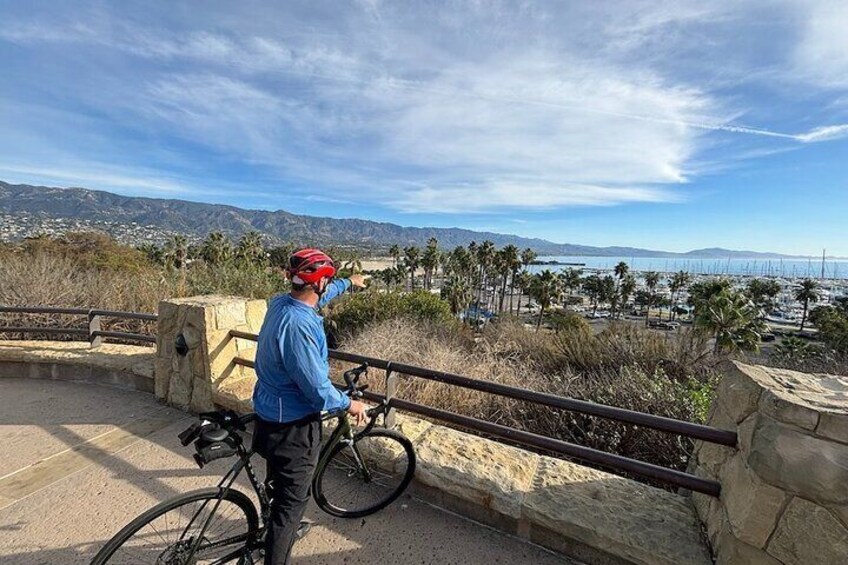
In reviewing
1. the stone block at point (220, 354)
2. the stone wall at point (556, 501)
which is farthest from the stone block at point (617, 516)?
the stone block at point (220, 354)

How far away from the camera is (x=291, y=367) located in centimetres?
201

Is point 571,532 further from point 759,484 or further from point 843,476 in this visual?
point 843,476

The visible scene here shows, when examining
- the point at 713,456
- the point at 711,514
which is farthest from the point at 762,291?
the point at 711,514

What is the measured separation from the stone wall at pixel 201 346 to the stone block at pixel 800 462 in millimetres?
4416

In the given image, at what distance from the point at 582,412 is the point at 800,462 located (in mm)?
1031

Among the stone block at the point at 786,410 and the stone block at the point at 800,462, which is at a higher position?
the stone block at the point at 786,410

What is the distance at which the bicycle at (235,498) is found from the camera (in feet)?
6.55

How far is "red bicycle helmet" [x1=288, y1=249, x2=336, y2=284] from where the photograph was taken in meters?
2.15

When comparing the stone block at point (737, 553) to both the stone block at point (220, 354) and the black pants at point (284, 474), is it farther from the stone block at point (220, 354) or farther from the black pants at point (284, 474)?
the stone block at point (220, 354)

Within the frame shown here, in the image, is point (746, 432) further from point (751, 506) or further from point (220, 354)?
point (220, 354)

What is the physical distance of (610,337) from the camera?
9531 millimetres

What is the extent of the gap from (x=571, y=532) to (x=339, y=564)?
143 centimetres

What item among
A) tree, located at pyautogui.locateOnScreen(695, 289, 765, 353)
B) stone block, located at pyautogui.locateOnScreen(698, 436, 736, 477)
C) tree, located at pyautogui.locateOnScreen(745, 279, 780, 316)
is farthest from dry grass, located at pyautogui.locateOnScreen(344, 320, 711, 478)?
tree, located at pyautogui.locateOnScreen(745, 279, 780, 316)

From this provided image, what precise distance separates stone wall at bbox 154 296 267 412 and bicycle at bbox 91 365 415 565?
71.0 inches
